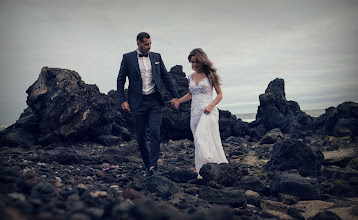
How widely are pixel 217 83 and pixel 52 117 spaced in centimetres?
906

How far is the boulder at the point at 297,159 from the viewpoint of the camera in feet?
26.5

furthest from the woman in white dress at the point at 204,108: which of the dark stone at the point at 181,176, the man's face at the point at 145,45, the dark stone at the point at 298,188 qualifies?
the dark stone at the point at 298,188

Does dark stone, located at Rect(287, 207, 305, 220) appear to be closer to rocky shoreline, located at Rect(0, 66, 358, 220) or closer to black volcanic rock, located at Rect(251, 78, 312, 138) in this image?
rocky shoreline, located at Rect(0, 66, 358, 220)

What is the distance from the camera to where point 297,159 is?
823 cm

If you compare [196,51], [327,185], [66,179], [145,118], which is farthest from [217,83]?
[66,179]

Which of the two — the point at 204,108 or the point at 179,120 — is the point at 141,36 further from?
the point at 179,120

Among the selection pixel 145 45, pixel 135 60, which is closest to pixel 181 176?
pixel 135 60

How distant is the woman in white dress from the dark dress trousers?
36.3 inches

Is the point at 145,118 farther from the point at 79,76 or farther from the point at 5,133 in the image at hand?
the point at 5,133

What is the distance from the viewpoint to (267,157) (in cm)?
1129

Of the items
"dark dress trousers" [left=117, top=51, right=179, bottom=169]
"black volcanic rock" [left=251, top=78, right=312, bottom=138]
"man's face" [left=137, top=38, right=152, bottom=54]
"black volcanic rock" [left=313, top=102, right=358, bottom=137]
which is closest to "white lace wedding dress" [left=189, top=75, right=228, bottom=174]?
"dark dress trousers" [left=117, top=51, right=179, bottom=169]

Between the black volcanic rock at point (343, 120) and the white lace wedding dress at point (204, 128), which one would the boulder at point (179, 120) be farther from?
the white lace wedding dress at point (204, 128)

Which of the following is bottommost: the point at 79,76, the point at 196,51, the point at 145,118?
the point at 145,118

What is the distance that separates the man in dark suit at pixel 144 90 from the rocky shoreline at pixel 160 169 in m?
0.83
